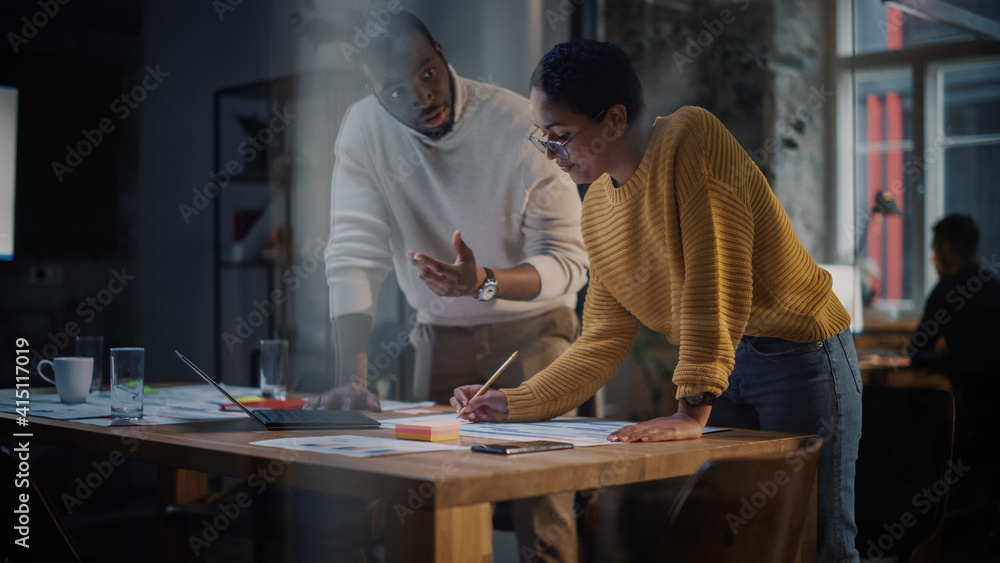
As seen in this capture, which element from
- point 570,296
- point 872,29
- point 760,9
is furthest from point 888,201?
point 570,296

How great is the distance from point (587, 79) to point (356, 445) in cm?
72

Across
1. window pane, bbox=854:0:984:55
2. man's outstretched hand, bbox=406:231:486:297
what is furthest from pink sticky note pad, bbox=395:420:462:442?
window pane, bbox=854:0:984:55

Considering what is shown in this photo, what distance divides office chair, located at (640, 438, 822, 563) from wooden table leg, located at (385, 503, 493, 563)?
21 centimetres

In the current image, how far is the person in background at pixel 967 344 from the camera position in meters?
3.64

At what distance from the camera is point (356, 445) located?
131cm

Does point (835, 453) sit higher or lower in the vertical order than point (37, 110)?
lower

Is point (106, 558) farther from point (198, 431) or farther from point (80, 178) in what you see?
point (198, 431)

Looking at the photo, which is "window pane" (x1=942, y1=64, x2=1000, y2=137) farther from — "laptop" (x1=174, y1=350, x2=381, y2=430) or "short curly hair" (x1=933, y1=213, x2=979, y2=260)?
"laptop" (x1=174, y1=350, x2=381, y2=430)

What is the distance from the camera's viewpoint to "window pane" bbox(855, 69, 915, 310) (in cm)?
507

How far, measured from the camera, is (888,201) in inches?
159

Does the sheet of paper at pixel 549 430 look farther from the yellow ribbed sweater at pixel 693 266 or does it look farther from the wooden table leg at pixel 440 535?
the wooden table leg at pixel 440 535

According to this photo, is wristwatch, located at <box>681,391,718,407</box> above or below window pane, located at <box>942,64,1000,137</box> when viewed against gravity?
below

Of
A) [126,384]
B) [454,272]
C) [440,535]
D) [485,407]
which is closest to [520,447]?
[440,535]

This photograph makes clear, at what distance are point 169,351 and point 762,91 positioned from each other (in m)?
2.78
